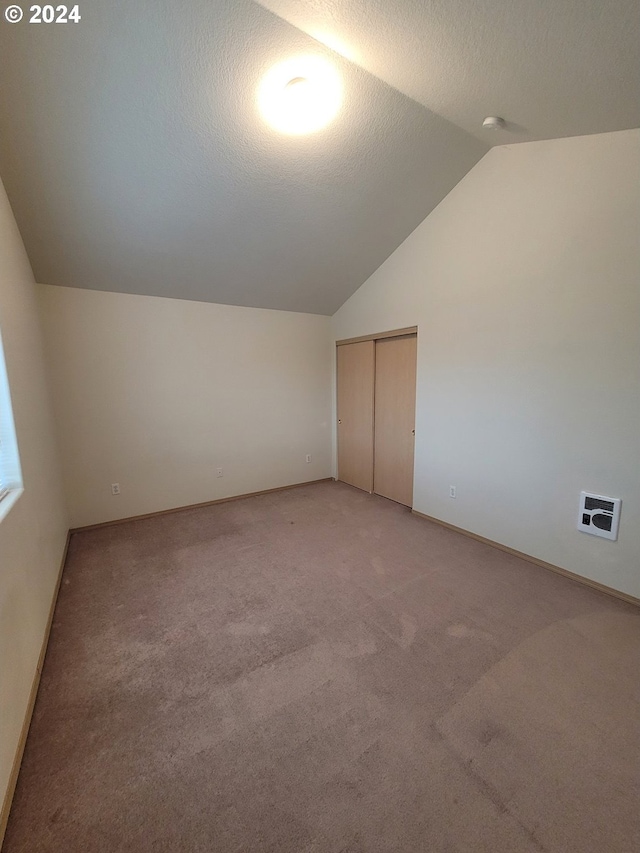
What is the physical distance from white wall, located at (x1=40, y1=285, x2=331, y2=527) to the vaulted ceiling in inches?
17.8

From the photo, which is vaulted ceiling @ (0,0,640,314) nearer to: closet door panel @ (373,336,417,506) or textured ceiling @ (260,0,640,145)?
textured ceiling @ (260,0,640,145)

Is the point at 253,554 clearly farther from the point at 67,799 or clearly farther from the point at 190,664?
the point at 67,799

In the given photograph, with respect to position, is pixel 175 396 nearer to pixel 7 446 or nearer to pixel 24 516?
pixel 7 446

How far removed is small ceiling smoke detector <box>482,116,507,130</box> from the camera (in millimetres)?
2129

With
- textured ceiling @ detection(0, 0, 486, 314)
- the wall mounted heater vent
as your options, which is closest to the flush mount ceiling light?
textured ceiling @ detection(0, 0, 486, 314)

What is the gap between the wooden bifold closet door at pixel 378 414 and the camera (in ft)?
12.2

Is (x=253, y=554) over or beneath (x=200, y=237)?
beneath

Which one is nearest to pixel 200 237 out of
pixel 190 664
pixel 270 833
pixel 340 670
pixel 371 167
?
pixel 371 167

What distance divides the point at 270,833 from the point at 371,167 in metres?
3.55

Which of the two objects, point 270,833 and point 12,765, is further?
point 12,765

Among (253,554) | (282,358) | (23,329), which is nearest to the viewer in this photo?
(23,329)

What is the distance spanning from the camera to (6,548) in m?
1.39

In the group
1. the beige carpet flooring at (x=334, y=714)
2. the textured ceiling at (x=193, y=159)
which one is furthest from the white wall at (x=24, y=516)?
the textured ceiling at (x=193, y=159)

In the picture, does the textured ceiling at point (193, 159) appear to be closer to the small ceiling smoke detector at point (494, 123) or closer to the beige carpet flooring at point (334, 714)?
the small ceiling smoke detector at point (494, 123)
